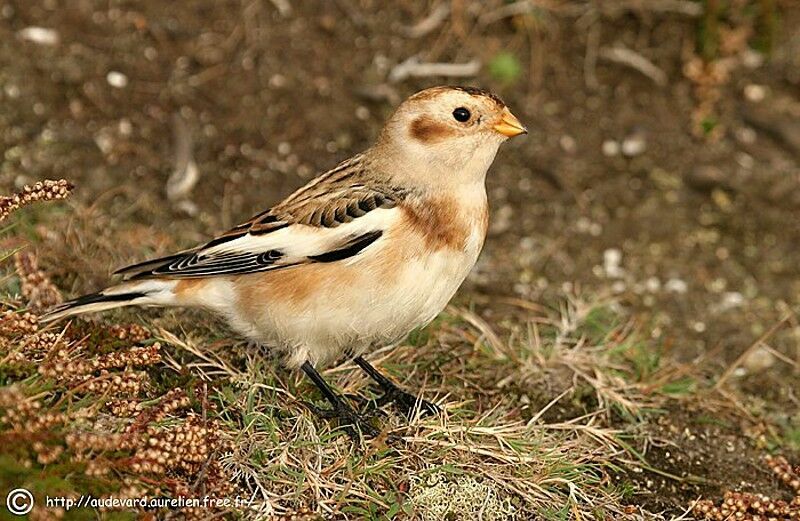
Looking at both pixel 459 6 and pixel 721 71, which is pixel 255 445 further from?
pixel 721 71

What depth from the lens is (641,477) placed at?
12.5 ft

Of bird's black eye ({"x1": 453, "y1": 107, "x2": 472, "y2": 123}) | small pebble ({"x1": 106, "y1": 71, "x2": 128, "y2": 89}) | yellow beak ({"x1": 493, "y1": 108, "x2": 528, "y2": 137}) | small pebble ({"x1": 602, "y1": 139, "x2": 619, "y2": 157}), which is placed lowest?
small pebble ({"x1": 602, "y1": 139, "x2": 619, "y2": 157})

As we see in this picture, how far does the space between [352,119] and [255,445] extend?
302 centimetres

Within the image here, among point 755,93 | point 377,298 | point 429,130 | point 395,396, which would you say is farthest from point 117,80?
point 755,93

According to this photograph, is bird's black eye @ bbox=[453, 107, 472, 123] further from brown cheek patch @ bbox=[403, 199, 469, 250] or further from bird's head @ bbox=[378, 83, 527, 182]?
brown cheek patch @ bbox=[403, 199, 469, 250]

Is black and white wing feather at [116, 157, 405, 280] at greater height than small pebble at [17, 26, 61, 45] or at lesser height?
greater

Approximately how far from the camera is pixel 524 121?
621 centimetres

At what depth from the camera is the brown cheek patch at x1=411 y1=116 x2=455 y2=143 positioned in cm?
363

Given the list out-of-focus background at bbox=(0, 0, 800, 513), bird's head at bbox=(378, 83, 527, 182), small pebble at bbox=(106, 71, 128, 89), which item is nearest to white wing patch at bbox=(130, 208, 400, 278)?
bird's head at bbox=(378, 83, 527, 182)

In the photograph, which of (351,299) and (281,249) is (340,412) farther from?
(281,249)

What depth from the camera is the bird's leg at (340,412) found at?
3525 millimetres

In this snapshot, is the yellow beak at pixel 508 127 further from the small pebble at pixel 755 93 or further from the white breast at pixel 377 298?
the small pebble at pixel 755 93

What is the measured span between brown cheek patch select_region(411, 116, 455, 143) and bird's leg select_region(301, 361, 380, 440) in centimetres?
83

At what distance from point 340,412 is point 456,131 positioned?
98 centimetres
